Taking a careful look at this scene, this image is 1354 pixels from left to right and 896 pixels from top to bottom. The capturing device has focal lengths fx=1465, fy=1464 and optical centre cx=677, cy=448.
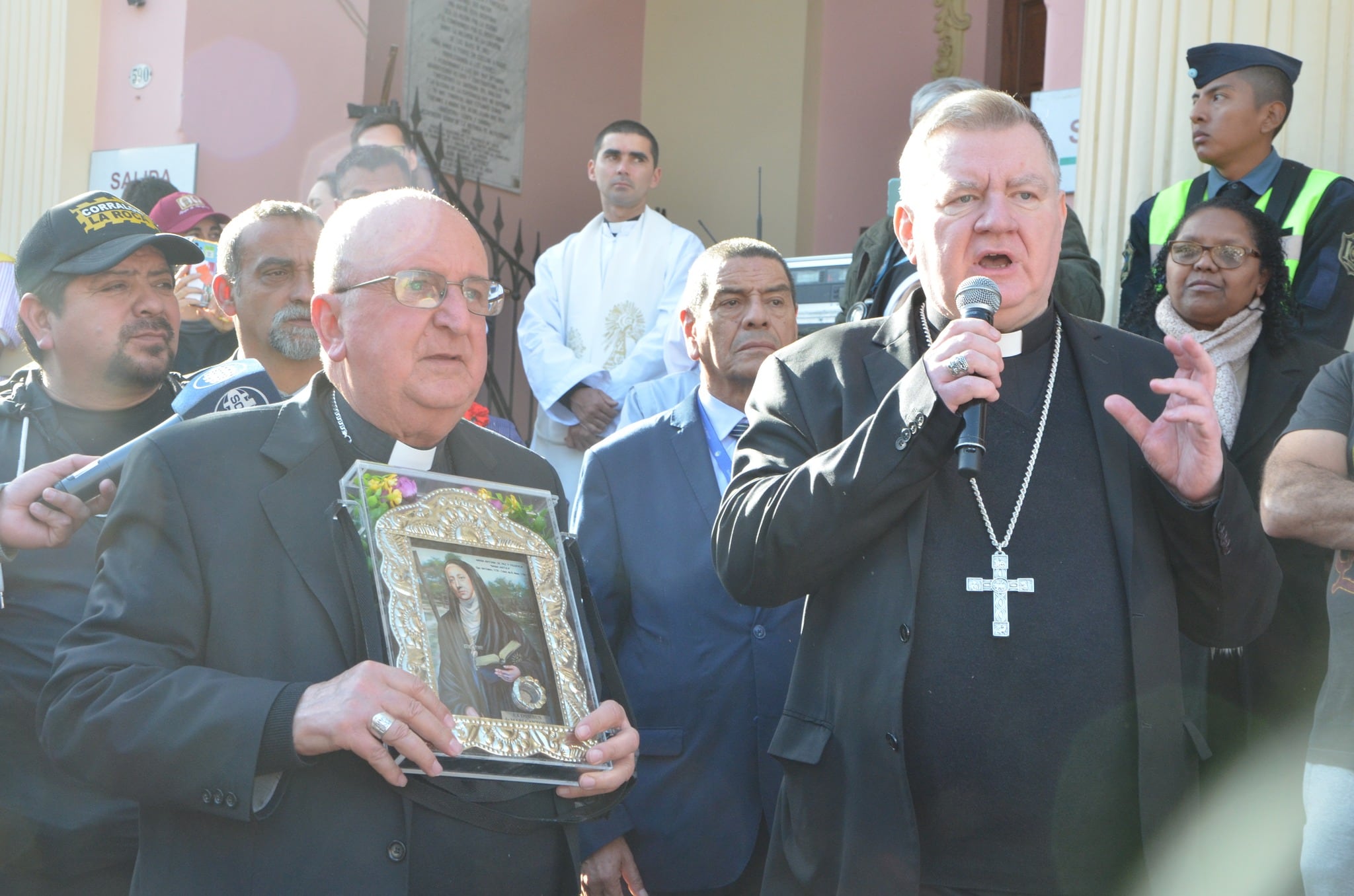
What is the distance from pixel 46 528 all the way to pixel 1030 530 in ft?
6.86

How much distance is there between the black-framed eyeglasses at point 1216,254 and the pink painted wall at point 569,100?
642 centimetres

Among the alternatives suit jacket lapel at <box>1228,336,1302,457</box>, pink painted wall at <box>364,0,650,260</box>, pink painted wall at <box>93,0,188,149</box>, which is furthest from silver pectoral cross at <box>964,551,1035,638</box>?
pink painted wall at <box>364,0,650,260</box>

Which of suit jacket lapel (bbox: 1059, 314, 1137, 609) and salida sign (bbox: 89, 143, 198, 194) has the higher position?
salida sign (bbox: 89, 143, 198, 194)

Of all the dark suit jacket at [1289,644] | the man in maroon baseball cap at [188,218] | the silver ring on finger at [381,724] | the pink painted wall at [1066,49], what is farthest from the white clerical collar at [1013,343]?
the man in maroon baseball cap at [188,218]

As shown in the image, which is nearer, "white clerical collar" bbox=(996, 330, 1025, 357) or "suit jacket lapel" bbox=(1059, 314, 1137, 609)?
"suit jacket lapel" bbox=(1059, 314, 1137, 609)

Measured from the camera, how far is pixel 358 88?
9492 millimetres

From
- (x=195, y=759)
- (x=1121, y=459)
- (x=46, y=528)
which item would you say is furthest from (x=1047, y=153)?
(x=46, y=528)

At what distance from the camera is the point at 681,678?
12.8 feet

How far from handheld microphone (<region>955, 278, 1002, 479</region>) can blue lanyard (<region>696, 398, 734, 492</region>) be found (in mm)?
1481

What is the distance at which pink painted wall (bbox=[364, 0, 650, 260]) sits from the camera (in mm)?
11023

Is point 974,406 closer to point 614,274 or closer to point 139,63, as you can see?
point 614,274

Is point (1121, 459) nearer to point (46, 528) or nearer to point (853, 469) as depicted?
point (853, 469)

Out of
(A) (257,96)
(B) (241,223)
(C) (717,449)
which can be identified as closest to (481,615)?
(C) (717,449)

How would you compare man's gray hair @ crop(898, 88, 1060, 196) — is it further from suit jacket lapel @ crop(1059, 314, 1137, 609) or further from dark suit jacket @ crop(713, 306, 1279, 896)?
dark suit jacket @ crop(713, 306, 1279, 896)
